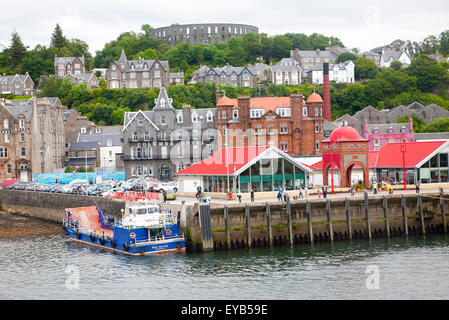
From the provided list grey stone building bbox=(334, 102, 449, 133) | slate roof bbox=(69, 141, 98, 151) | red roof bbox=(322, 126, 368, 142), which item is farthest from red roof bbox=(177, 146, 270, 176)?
grey stone building bbox=(334, 102, 449, 133)

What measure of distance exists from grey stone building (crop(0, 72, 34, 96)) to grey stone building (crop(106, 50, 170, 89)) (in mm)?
24945

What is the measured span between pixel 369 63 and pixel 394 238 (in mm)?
126639

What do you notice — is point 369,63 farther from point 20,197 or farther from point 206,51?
point 20,197

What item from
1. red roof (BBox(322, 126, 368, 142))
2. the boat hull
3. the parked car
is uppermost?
red roof (BBox(322, 126, 368, 142))

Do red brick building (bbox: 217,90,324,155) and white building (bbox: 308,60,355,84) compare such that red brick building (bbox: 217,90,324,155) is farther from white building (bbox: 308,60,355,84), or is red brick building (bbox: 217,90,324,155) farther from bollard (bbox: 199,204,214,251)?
white building (bbox: 308,60,355,84)

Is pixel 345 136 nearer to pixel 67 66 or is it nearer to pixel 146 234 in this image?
pixel 146 234

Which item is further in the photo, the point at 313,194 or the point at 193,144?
the point at 193,144

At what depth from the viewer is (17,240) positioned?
62281 millimetres

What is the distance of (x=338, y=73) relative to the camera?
171 metres

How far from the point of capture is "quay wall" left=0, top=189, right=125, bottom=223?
67.4 metres

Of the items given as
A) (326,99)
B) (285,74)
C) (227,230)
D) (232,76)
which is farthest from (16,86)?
(227,230)

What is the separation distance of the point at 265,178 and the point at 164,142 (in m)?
36.5
